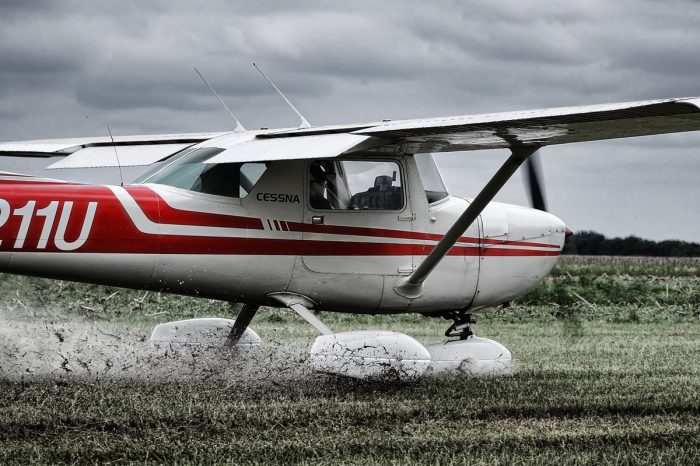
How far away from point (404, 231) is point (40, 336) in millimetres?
4148

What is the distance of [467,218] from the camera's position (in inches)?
382

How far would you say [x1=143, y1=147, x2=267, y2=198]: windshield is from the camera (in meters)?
9.47

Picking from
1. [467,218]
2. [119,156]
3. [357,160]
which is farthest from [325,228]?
[119,156]

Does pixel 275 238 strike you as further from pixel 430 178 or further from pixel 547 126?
pixel 547 126

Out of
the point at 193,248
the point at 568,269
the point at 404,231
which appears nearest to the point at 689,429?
the point at 404,231

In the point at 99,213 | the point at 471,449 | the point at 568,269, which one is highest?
the point at 99,213

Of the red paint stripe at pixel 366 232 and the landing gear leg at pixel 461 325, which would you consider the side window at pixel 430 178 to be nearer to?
the red paint stripe at pixel 366 232

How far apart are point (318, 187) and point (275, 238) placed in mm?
658

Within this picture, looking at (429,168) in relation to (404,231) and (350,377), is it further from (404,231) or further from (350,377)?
(350,377)

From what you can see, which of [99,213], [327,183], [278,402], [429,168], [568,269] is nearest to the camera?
[278,402]

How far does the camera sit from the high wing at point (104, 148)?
11.3m

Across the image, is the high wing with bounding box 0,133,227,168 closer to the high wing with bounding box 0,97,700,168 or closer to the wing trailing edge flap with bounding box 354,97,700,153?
the high wing with bounding box 0,97,700,168

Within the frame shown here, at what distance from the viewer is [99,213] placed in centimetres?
884

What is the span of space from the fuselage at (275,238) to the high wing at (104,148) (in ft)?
6.13
